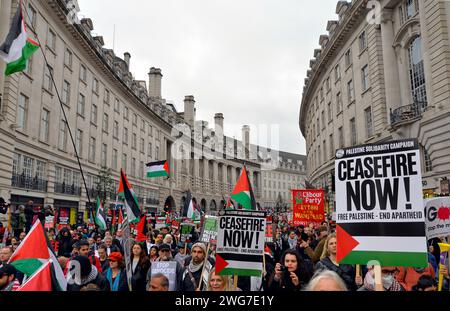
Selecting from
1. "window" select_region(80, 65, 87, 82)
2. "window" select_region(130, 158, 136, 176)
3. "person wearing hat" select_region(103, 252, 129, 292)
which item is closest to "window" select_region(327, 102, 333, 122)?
"window" select_region(80, 65, 87, 82)

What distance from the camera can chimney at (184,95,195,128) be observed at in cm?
7712

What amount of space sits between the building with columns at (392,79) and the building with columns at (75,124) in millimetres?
10410

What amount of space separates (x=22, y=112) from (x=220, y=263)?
24003mm

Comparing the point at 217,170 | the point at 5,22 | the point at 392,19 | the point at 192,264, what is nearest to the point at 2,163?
the point at 5,22

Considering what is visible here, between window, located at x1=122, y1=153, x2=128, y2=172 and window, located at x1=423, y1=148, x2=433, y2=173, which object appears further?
window, located at x1=122, y1=153, x2=128, y2=172

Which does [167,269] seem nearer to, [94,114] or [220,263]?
[220,263]

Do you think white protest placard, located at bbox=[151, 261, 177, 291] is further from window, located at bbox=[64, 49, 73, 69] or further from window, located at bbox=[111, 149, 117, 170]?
window, located at bbox=[111, 149, 117, 170]

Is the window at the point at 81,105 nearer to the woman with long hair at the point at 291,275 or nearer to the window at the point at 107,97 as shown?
the window at the point at 107,97

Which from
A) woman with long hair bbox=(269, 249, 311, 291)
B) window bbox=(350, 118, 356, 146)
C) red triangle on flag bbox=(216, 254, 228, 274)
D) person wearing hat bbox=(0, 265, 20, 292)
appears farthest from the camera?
window bbox=(350, 118, 356, 146)

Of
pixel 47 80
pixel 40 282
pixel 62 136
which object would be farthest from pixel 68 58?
pixel 40 282

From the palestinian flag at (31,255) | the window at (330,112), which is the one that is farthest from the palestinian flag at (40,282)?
the window at (330,112)

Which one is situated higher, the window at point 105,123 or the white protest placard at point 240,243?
the window at point 105,123

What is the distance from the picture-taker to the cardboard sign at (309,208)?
1462cm

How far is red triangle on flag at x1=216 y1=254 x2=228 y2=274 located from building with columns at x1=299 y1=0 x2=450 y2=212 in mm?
7430
